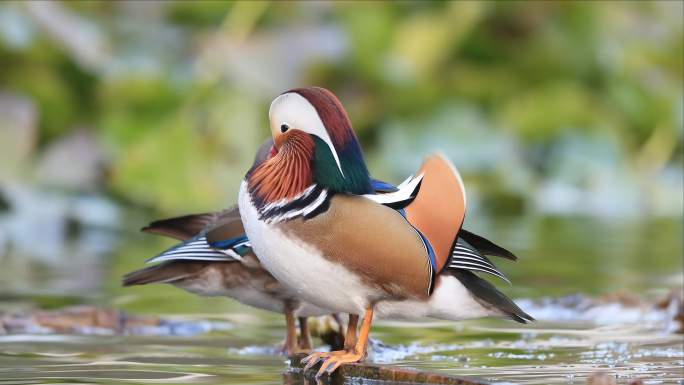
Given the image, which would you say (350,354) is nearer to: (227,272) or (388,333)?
(227,272)

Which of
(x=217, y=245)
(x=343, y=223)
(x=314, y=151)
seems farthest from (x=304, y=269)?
(x=217, y=245)

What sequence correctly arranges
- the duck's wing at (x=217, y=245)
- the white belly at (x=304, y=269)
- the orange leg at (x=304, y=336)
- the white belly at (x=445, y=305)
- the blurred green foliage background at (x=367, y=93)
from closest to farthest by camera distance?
the white belly at (x=304, y=269), the white belly at (x=445, y=305), the duck's wing at (x=217, y=245), the orange leg at (x=304, y=336), the blurred green foliage background at (x=367, y=93)

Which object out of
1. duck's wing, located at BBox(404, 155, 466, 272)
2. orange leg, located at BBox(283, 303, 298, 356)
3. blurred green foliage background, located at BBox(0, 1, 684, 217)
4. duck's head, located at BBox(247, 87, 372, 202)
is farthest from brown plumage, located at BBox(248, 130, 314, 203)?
blurred green foliage background, located at BBox(0, 1, 684, 217)

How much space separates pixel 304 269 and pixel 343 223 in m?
0.12

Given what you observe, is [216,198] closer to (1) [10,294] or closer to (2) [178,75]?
(2) [178,75]

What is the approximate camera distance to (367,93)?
9172 millimetres

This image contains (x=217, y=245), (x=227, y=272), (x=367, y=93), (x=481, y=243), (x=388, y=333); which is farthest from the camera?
(x=367, y=93)

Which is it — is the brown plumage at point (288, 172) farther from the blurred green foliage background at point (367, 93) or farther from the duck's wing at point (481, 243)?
the blurred green foliage background at point (367, 93)

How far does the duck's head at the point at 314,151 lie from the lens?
2781mm

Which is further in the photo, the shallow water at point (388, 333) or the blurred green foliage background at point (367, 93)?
the blurred green foliage background at point (367, 93)

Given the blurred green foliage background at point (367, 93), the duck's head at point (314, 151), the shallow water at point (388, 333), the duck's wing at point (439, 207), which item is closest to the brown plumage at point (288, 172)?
the duck's head at point (314, 151)

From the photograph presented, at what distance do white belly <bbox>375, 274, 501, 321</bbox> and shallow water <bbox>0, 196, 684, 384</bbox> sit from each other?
120 mm

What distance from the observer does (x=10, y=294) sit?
4.57 m

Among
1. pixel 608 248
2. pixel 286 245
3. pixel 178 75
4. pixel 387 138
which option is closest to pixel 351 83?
pixel 387 138
